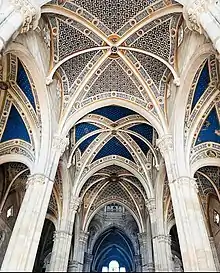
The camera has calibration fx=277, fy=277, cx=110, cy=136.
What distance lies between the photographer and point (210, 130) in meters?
11.9

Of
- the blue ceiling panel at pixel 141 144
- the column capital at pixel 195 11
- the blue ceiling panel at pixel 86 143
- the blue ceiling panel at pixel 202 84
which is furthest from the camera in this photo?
the blue ceiling panel at pixel 141 144

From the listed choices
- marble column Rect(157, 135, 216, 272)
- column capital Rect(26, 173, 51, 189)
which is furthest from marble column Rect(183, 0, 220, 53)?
column capital Rect(26, 173, 51, 189)

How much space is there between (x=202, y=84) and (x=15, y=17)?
7.44 m

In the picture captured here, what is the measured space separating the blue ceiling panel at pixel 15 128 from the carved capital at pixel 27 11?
4.62 m

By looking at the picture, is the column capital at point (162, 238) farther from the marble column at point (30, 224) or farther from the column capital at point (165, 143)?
the marble column at point (30, 224)

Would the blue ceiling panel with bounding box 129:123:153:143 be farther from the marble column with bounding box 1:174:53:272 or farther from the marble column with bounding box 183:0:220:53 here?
the marble column with bounding box 183:0:220:53

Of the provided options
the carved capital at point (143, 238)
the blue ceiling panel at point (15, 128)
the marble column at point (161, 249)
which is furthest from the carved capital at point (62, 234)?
the carved capital at point (143, 238)

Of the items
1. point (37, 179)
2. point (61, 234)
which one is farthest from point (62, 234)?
point (37, 179)

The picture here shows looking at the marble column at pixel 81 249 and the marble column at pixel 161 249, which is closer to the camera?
the marble column at pixel 161 249

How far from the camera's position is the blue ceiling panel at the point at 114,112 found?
602 inches

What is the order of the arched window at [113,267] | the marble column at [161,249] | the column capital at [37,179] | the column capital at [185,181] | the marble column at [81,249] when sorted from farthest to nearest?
the arched window at [113,267], the marble column at [81,249], the marble column at [161,249], the column capital at [37,179], the column capital at [185,181]

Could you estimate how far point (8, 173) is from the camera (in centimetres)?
1466

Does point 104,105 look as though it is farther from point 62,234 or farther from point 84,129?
point 62,234

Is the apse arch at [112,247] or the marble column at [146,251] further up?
the apse arch at [112,247]
